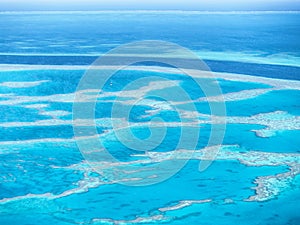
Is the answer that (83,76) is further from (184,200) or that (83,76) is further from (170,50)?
(184,200)

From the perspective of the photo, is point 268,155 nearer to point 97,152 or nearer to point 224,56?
point 97,152

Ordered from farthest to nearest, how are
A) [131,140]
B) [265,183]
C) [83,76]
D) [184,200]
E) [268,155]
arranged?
1. [83,76]
2. [131,140]
3. [268,155]
4. [265,183]
5. [184,200]

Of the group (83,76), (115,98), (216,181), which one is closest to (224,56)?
(83,76)

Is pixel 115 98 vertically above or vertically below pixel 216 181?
above

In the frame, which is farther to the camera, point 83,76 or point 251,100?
point 83,76

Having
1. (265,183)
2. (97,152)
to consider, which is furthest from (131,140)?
(265,183)

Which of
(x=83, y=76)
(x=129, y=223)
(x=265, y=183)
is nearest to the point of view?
(x=129, y=223)

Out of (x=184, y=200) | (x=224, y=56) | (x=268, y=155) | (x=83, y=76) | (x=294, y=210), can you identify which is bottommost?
(x=294, y=210)
